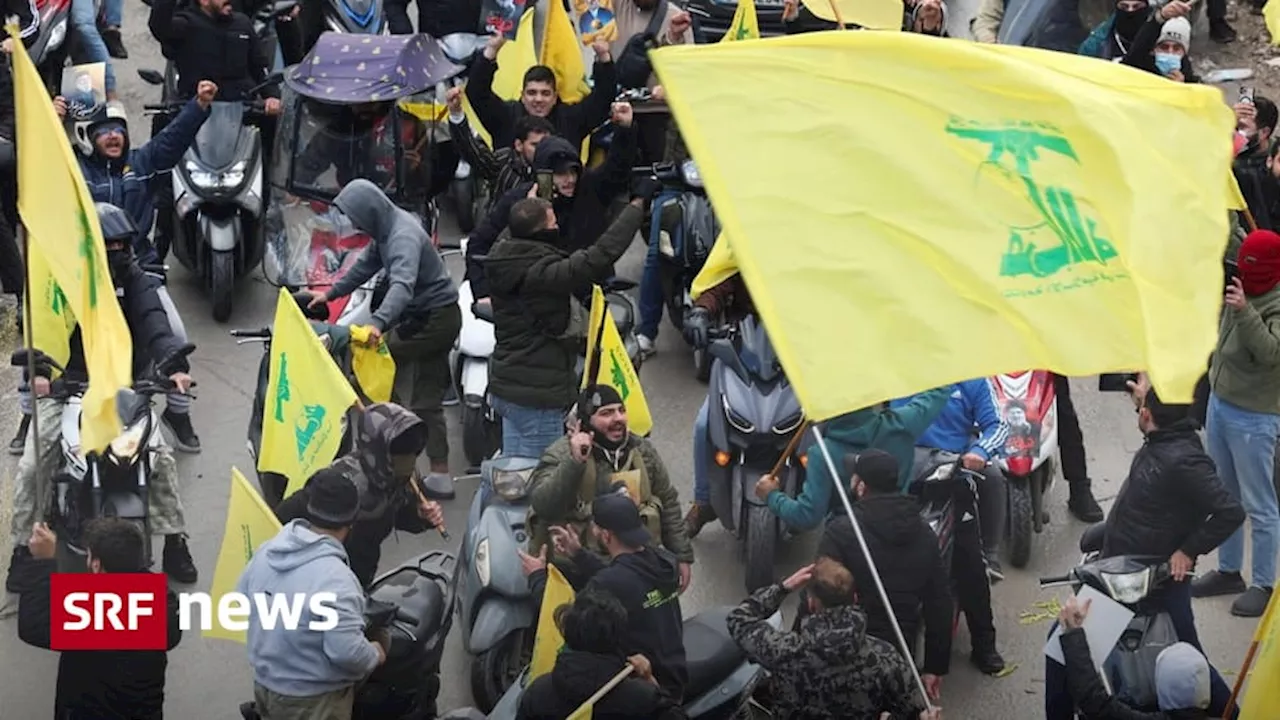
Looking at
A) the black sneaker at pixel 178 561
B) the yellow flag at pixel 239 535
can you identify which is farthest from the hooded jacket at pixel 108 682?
the black sneaker at pixel 178 561

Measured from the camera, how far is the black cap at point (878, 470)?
29.8ft

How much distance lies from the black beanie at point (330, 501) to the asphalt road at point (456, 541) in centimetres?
182

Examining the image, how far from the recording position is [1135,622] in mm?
9023

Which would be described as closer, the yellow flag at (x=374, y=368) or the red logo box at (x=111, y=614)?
the red logo box at (x=111, y=614)

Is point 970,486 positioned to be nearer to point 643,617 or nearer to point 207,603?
point 643,617

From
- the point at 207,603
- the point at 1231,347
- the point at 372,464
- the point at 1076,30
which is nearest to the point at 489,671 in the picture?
the point at 372,464

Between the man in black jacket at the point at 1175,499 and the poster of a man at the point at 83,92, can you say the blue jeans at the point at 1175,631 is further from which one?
the poster of a man at the point at 83,92

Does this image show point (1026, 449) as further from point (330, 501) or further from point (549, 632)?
point (330, 501)

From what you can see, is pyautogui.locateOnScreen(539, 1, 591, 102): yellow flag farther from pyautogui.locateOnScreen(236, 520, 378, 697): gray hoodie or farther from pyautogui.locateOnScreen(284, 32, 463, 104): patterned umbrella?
pyautogui.locateOnScreen(236, 520, 378, 697): gray hoodie

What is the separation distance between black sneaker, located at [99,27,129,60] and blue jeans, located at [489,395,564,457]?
26.0 feet

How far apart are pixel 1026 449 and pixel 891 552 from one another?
2061mm

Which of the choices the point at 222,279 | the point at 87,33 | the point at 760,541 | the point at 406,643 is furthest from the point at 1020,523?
the point at 87,33

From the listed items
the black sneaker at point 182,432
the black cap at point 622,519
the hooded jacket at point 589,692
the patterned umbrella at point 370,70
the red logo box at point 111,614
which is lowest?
the black sneaker at point 182,432

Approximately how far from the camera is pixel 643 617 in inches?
336
